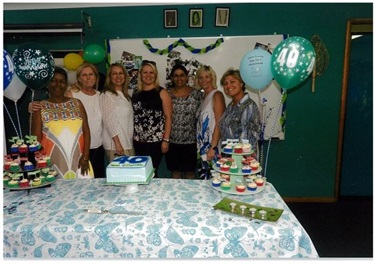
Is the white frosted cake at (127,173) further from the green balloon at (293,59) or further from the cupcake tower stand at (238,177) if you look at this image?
the green balloon at (293,59)

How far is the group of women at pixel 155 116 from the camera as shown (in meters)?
2.27

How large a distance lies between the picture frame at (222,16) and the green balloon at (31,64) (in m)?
1.68

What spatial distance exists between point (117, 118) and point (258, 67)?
1.20 metres

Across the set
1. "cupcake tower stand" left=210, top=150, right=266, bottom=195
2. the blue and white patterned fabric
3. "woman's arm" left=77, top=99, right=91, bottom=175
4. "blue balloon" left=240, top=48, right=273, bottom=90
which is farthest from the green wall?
the blue and white patterned fabric

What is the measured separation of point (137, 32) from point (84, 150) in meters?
1.46

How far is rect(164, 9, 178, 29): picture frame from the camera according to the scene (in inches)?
121

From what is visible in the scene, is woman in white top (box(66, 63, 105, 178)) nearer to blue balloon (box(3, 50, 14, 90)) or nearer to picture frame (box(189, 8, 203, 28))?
blue balloon (box(3, 50, 14, 90))

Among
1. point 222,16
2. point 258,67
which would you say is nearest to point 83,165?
point 258,67

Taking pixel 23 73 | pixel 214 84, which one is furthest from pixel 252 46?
pixel 23 73

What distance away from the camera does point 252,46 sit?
10.2ft

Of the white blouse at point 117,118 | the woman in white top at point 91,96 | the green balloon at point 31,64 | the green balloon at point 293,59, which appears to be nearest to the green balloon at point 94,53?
the woman in white top at point 91,96

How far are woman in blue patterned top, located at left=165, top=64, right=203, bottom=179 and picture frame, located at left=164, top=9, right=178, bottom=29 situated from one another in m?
0.57

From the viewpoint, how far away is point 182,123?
2.74 metres

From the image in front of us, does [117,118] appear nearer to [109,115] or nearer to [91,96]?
[109,115]
